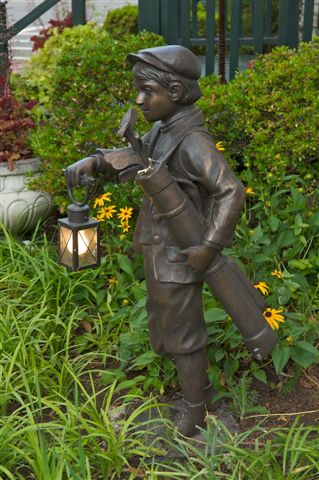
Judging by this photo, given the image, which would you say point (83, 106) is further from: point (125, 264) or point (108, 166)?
point (108, 166)

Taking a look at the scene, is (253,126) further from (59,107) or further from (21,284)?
(21,284)

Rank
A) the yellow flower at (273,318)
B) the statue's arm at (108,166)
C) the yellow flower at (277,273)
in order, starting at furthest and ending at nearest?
the yellow flower at (277,273) < the yellow flower at (273,318) < the statue's arm at (108,166)

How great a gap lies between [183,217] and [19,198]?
2.67m

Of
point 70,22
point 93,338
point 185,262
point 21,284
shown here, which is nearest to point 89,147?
point 21,284

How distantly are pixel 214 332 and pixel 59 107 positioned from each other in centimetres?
234

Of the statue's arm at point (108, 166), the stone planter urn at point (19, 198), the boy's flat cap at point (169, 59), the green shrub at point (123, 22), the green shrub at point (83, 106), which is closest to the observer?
the boy's flat cap at point (169, 59)

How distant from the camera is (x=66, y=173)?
3191 millimetres

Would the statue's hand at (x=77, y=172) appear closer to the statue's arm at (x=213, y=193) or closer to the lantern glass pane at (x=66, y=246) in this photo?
the lantern glass pane at (x=66, y=246)

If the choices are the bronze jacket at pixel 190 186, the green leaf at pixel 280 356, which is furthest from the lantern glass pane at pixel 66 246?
the green leaf at pixel 280 356

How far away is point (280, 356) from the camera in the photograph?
3.71 metres

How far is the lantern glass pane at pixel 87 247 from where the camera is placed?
3.22 meters

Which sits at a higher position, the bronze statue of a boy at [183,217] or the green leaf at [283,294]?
the bronze statue of a boy at [183,217]

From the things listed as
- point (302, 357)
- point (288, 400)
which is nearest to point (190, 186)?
point (302, 357)

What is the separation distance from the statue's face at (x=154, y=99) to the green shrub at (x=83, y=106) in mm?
2121
